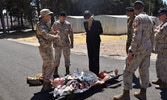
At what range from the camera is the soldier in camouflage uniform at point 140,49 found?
10.4 feet

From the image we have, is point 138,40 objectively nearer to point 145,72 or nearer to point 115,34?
point 145,72

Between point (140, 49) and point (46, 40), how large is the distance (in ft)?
7.64

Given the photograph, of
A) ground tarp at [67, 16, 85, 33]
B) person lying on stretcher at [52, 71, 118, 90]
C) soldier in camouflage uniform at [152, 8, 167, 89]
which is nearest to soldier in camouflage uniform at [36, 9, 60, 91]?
person lying on stretcher at [52, 71, 118, 90]

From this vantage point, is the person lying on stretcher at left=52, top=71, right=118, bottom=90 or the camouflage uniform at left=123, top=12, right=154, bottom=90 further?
the person lying on stretcher at left=52, top=71, right=118, bottom=90

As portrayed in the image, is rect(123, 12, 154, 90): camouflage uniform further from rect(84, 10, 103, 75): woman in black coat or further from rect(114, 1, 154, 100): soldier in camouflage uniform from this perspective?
rect(84, 10, 103, 75): woman in black coat

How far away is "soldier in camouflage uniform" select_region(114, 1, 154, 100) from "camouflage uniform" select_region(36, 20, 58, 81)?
6.26 ft

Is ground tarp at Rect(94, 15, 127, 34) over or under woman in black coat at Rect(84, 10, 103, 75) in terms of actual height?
over

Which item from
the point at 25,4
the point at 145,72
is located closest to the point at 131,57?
the point at 145,72

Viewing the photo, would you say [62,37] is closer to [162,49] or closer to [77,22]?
[162,49]

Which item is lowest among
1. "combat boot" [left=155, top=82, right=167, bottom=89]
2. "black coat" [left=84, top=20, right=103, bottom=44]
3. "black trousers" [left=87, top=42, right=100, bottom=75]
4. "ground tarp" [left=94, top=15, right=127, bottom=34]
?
"combat boot" [left=155, top=82, right=167, bottom=89]

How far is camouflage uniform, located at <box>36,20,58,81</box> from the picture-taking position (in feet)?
13.1

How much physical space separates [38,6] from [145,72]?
30664 mm

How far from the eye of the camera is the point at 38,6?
102 ft

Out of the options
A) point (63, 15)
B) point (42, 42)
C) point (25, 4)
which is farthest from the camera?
point (25, 4)
